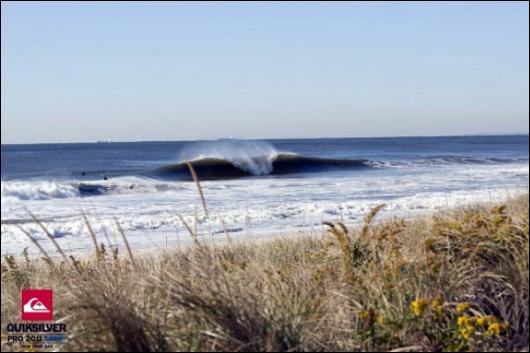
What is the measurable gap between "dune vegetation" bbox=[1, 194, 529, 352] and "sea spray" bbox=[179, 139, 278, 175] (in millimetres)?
27219

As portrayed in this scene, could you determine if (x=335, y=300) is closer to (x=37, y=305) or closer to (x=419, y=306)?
(x=419, y=306)

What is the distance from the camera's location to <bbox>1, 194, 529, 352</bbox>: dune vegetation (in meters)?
4.14

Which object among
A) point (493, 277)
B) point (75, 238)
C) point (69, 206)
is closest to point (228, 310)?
point (493, 277)

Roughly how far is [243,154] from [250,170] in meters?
2.17

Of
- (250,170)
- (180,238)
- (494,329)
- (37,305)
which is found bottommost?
(180,238)

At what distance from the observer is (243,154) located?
3591 cm

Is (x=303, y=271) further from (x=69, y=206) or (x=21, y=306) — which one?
(x=69, y=206)

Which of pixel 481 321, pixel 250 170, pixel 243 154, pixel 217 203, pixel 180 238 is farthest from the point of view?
pixel 243 154

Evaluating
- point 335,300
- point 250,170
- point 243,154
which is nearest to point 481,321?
point 335,300

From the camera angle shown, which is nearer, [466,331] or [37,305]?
[466,331]

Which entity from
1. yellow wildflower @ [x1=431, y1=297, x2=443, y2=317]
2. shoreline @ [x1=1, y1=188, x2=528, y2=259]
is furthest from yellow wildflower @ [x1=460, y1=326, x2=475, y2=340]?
shoreline @ [x1=1, y1=188, x2=528, y2=259]

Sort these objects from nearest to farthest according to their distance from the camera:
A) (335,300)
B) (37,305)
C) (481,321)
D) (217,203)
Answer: (481,321)
(37,305)
(335,300)
(217,203)

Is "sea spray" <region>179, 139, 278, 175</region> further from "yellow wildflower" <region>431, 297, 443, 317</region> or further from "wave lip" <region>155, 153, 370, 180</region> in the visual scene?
"yellow wildflower" <region>431, 297, 443, 317</region>

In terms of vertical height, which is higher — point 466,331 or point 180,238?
point 466,331
